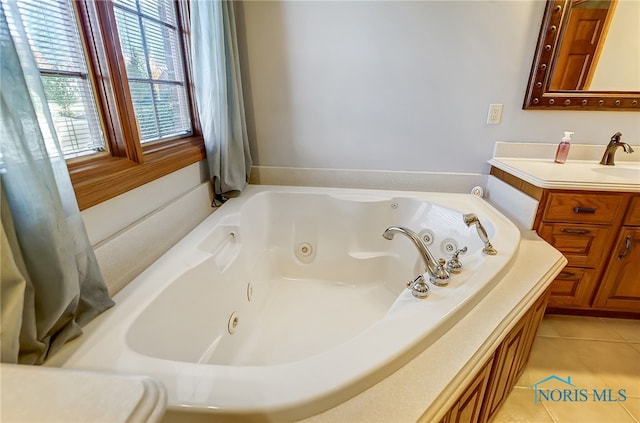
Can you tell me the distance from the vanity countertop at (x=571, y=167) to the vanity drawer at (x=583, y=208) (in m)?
0.05

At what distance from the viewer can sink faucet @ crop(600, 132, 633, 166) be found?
5.23ft

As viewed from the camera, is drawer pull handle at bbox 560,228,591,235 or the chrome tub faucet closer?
the chrome tub faucet

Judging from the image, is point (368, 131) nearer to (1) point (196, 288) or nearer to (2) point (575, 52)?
(2) point (575, 52)

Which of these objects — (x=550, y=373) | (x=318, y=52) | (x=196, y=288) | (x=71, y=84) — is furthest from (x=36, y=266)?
(x=550, y=373)

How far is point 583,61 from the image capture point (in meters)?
1.61

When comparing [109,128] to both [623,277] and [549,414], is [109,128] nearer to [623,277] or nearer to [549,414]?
[549,414]

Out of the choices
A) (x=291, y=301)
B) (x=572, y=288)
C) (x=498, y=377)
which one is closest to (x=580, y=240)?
(x=572, y=288)

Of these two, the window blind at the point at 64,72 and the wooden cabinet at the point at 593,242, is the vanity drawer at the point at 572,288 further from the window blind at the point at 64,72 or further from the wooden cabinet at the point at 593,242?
the window blind at the point at 64,72

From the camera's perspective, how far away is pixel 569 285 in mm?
1562

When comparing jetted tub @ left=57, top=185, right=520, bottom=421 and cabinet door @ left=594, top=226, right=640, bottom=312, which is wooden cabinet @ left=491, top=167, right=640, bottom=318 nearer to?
cabinet door @ left=594, top=226, right=640, bottom=312

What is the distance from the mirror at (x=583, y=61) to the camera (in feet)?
5.06

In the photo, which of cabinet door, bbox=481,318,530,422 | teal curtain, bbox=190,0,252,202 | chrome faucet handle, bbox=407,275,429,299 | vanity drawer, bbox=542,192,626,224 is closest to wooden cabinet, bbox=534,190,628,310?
vanity drawer, bbox=542,192,626,224

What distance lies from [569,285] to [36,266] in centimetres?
215

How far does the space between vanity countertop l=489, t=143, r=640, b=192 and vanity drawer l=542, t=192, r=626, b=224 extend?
0.15 ft
